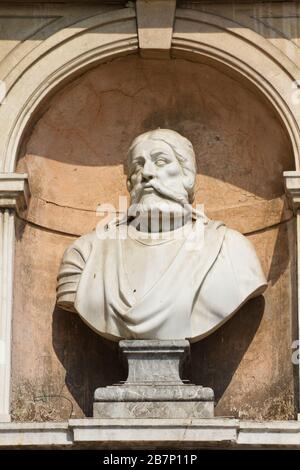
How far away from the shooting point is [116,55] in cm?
1566

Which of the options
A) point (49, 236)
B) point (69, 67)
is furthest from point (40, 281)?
point (69, 67)

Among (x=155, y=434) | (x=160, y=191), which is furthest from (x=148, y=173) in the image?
(x=155, y=434)

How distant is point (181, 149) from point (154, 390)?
66.1 inches

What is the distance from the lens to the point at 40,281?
15562 mm

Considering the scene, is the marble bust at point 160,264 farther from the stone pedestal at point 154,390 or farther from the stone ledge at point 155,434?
the stone ledge at point 155,434

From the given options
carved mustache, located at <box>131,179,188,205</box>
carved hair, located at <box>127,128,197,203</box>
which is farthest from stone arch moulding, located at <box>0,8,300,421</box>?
carved mustache, located at <box>131,179,188,205</box>

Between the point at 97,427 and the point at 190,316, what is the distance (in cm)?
102

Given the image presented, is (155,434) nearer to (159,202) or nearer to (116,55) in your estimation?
(159,202)

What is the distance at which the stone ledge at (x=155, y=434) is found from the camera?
14352 millimetres

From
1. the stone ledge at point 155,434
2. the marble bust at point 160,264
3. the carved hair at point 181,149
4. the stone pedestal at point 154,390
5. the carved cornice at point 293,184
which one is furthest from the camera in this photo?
the carved hair at point 181,149

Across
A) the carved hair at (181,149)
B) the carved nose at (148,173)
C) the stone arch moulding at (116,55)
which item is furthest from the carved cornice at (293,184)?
the carved nose at (148,173)

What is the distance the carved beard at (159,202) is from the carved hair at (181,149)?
0.13 meters
